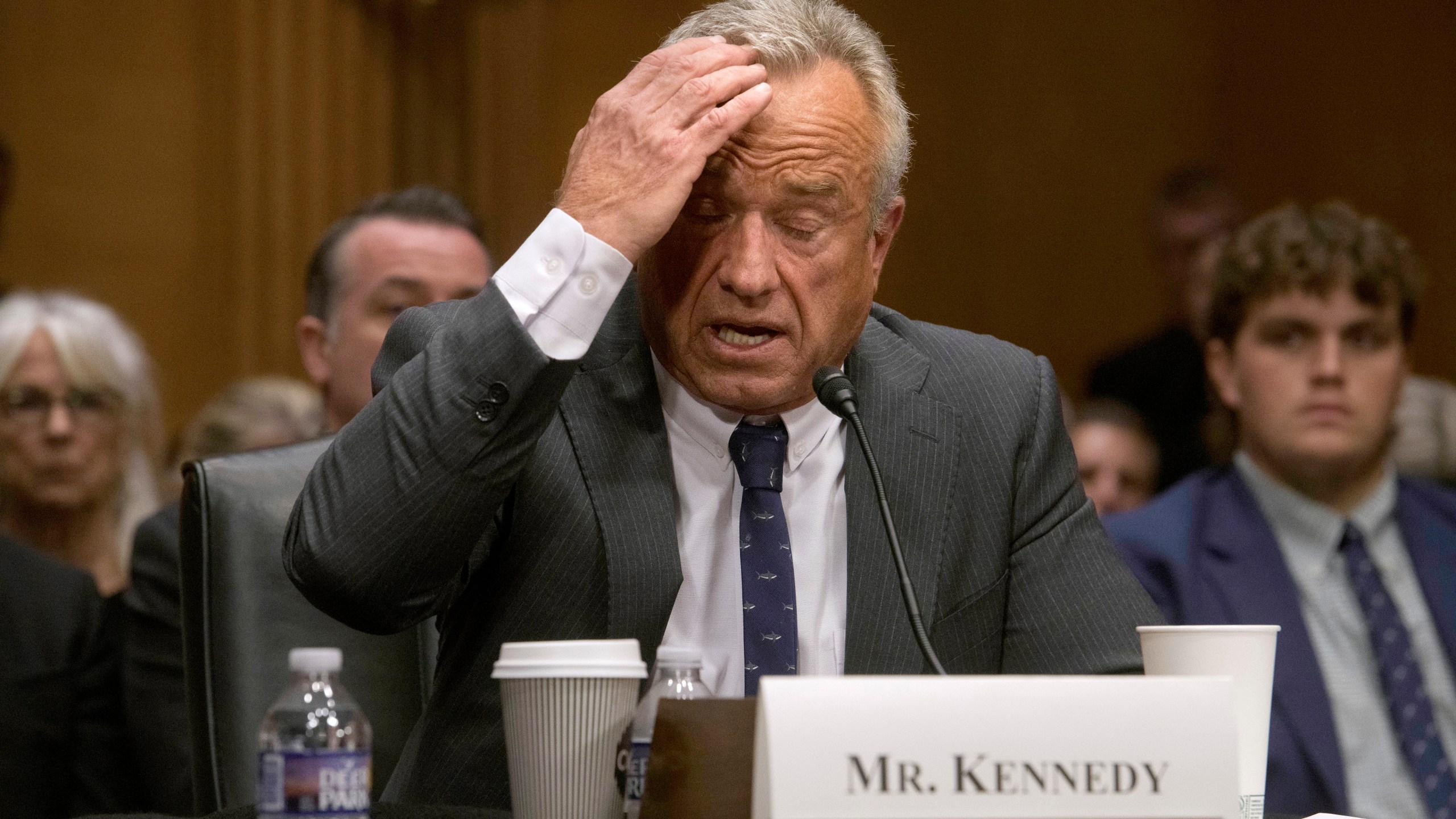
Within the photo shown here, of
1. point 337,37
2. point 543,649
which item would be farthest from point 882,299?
point 543,649

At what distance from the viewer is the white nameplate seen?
97 cm

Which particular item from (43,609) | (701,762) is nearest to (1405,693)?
(701,762)

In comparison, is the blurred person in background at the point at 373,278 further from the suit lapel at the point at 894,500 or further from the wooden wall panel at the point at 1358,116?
the wooden wall panel at the point at 1358,116

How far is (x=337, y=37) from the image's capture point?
4605 millimetres

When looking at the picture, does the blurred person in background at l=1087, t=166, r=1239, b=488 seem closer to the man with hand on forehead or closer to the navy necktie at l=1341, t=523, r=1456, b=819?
the navy necktie at l=1341, t=523, r=1456, b=819

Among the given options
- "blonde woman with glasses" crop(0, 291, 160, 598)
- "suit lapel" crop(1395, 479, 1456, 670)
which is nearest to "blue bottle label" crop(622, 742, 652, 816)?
"suit lapel" crop(1395, 479, 1456, 670)

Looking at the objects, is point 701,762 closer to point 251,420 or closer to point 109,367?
point 109,367

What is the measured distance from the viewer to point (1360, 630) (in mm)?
2582

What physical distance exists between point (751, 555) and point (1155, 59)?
4314mm

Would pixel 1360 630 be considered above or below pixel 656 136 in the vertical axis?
below

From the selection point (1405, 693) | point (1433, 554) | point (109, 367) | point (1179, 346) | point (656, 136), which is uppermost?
point (1179, 346)

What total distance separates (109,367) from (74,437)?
0.17 metres

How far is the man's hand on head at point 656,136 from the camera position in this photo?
4.77 ft

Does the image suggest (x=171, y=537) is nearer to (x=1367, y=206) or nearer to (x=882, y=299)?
(x=882, y=299)
